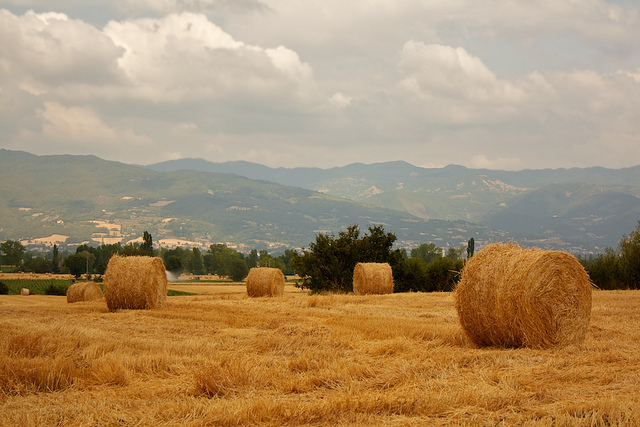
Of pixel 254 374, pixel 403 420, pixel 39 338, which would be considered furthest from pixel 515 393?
pixel 39 338

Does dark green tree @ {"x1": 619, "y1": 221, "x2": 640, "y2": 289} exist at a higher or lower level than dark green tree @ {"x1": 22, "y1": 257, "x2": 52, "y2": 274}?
higher

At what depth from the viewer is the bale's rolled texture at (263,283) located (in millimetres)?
27766

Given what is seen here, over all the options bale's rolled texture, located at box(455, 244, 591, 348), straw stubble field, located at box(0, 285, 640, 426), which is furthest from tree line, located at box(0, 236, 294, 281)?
bale's rolled texture, located at box(455, 244, 591, 348)

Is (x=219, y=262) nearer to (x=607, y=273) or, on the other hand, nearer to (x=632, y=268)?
(x=607, y=273)

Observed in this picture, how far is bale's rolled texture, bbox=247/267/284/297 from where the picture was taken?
27766mm

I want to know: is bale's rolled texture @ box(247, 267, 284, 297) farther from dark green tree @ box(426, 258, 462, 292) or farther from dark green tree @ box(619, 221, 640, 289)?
dark green tree @ box(619, 221, 640, 289)

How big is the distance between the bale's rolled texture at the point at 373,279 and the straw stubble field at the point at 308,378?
16.5m

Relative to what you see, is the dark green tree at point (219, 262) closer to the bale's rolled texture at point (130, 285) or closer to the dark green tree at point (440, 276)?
the dark green tree at point (440, 276)

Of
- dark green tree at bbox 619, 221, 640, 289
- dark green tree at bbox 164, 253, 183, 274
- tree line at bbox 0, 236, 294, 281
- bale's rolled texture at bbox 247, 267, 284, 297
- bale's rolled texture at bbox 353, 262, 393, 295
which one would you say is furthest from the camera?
dark green tree at bbox 164, 253, 183, 274

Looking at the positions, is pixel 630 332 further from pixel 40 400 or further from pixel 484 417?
pixel 40 400

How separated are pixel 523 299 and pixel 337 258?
2706 cm

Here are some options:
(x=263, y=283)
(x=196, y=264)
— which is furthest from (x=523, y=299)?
(x=196, y=264)

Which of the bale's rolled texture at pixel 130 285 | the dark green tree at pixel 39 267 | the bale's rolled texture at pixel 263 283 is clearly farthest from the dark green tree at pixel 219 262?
the bale's rolled texture at pixel 130 285

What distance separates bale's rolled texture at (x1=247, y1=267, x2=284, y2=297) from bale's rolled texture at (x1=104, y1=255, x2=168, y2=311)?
9.06 m
